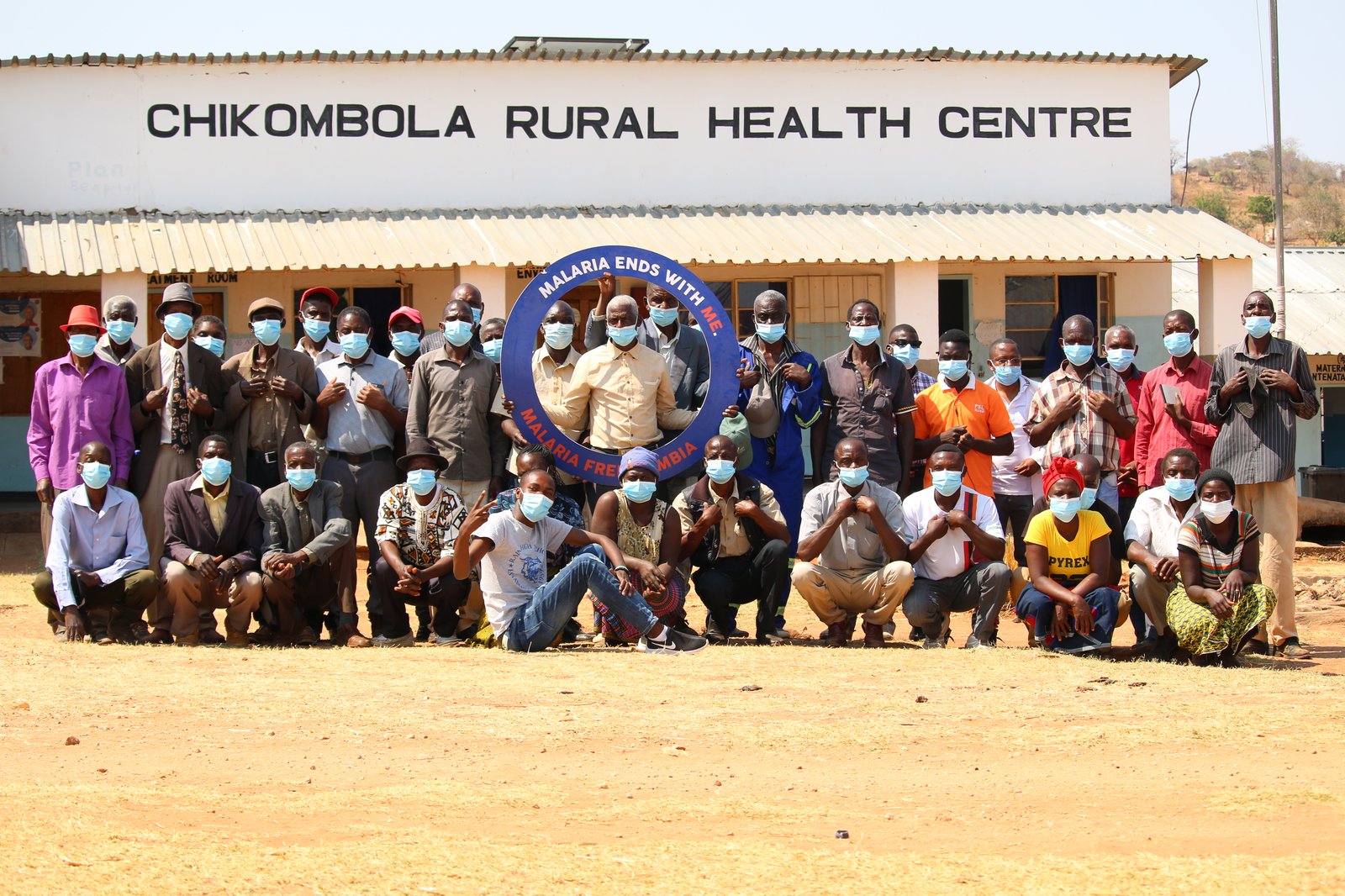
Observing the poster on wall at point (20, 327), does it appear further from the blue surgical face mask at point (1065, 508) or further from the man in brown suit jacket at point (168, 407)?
the blue surgical face mask at point (1065, 508)

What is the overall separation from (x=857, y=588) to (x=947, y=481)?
831mm

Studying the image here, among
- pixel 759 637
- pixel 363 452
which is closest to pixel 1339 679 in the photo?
pixel 759 637

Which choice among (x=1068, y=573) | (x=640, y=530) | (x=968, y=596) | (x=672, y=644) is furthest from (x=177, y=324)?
(x=1068, y=573)

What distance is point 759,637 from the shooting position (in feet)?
32.5

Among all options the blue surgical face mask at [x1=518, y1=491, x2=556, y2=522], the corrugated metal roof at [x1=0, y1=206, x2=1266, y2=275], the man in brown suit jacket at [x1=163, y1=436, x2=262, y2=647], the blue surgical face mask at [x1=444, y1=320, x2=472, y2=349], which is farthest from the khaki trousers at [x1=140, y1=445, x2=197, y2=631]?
the corrugated metal roof at [x1=0, y1=206, x2=1266, y2=275]

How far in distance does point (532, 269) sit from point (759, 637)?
32.2ft

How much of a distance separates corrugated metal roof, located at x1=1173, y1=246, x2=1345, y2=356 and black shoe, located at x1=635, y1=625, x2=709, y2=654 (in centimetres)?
1428

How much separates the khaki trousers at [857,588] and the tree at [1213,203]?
3696cm

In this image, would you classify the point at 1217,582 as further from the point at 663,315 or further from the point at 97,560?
the point at 97,560

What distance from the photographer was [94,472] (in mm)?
9547

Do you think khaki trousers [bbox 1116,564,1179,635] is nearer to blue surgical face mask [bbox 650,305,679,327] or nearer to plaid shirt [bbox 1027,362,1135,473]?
plaid shirt [bbox 1027,362,1135,473]

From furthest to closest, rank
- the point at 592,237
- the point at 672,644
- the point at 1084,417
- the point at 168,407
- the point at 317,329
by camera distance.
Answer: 1. the point at 592,237
2. the point at 317,329
3. the point at 1084,417
4. the point at 168,407
5. the point at 672,644

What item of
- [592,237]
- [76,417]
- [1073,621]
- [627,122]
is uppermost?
[627,122]

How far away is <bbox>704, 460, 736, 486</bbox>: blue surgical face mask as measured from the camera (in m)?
9.58
